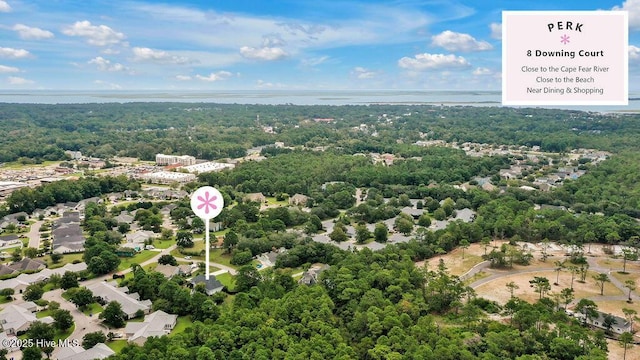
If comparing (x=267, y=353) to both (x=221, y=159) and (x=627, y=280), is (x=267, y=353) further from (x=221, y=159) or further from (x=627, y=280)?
(x=221, y=159)

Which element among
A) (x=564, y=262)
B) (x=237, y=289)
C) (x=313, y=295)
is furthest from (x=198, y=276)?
(x=564, y=262)

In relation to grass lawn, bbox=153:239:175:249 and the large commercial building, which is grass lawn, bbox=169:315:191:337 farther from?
the large commercial building

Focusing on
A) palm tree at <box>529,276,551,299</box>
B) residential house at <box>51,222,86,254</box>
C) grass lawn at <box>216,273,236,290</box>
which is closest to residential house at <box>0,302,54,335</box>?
grass lawn at <box>216,273,236,290</box>

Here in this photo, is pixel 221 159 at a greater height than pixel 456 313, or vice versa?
pixel 221 159

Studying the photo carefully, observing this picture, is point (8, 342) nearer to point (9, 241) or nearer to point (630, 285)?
point (9, 241)

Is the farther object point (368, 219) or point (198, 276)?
point (368, 219)
